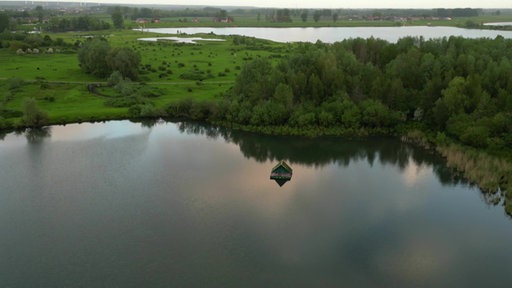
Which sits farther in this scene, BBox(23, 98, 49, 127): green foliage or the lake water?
BBox(23, 98, 49, 127): green foliage

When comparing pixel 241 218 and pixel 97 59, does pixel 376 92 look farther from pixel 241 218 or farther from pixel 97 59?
pixel 97 59

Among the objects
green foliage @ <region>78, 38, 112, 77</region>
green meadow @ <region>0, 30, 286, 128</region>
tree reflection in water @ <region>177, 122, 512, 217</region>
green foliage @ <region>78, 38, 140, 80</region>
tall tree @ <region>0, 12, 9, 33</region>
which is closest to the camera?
tree reflection in water @ <region>177, 122, 512, 217</region>

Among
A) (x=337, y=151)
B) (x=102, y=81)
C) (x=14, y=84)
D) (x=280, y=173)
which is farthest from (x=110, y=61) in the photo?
(x=280, y=173)

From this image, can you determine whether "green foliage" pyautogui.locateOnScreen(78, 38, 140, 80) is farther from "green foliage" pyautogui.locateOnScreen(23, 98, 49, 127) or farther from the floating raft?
the floating raft

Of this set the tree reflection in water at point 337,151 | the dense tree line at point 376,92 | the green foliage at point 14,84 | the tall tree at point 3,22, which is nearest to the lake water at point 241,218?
the tree reflection in water at point 337,151

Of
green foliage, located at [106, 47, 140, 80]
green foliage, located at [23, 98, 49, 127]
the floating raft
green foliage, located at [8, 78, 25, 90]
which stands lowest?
the floating raft

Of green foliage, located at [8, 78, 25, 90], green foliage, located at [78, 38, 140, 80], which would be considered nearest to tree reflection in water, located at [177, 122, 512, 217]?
green foliage, located at [78, 38, 140, 80]

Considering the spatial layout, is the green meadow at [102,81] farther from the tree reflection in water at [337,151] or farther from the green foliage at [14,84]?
the tree reflection in water at [337,151]

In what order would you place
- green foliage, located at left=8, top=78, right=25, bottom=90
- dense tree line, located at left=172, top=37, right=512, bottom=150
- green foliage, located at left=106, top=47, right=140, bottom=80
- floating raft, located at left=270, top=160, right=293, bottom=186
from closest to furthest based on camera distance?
floating raft, located at left=270, top=160, right=293, bottom=186, dense tree line, located at left=172, top=37, right=512, bottom=150, green foliage, located at left=8, top=78, right=25, bottom=90, green foliage, located at left=106, top=47, right=140, bottom=80

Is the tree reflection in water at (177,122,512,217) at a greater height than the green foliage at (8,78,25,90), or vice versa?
the green foliage at (8,78,25,90)
